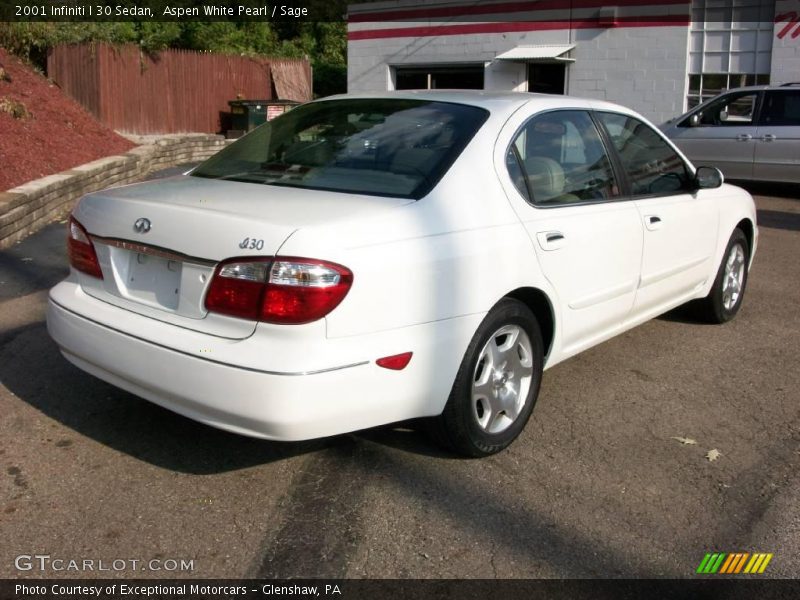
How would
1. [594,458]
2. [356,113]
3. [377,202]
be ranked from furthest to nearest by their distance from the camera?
1. [356,113]
2. [594,458]
3. [377,202]

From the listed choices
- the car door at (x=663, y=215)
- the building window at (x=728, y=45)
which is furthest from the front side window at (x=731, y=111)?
the car door at (x=663, y=215)

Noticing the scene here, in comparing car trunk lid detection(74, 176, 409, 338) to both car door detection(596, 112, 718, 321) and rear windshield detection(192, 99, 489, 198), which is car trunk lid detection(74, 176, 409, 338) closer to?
rear windshield detection(192, 99, 489, 198)

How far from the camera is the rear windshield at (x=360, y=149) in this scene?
3.93 metres

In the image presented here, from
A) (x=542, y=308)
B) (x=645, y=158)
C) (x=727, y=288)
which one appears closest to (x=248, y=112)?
(x=727, y=288)

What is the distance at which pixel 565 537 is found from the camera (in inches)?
135

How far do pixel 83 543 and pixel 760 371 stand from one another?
402 centimetres

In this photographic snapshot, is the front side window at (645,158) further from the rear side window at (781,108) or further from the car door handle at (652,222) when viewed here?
the rear side window at (781,108)

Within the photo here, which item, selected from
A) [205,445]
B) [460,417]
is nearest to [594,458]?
[460,417]

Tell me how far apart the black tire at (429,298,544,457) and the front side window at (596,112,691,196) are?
136 centimetres

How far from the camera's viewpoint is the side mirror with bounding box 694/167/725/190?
18.1ft

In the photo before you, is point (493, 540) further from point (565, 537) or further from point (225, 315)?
point (225, 315)

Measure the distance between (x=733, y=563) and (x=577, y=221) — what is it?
5.89 ft

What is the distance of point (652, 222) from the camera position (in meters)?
5.02

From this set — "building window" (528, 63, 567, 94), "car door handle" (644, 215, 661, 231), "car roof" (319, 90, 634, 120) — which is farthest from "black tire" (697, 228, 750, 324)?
"building window" (528, 63, 567, 94)
